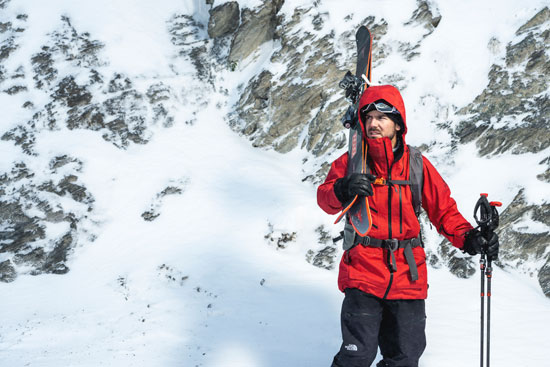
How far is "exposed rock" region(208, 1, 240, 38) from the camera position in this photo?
53.5ft

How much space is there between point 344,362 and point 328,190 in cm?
147

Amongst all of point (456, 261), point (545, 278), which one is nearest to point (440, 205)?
point (456, 261)

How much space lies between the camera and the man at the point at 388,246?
3.50 meters

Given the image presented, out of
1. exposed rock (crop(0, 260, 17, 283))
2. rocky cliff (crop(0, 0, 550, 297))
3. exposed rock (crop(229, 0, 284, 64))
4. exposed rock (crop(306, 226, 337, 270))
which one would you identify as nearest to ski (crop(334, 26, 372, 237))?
exposed rock (crop(306, 226, 337, 270))

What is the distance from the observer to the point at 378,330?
3.56 m

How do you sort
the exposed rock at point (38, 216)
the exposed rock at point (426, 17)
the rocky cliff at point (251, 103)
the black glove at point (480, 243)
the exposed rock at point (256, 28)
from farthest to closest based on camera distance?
the exposed rock at point (256, 28)
the exposed rock at point (426, 17)
the exposed rock at point (38, 216)
the rocky cliff at point (251, 103)
the black glove at point (480, 243)

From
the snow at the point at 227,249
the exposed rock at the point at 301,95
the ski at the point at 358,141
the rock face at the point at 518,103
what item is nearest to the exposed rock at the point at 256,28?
the snow at the point at 227,249

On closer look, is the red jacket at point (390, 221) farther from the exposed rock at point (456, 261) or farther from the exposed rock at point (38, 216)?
the exposed rock at point (38, 216)

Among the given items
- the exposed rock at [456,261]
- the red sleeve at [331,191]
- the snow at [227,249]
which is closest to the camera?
the red sleeve at [331,191]

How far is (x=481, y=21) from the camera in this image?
11328mm

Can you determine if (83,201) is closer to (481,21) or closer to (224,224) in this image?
(224,224)

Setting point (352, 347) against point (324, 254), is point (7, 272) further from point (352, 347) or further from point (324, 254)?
point (352, 347)

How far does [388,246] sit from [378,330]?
723 millimetres

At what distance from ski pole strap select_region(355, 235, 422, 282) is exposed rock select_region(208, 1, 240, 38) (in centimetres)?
1444
